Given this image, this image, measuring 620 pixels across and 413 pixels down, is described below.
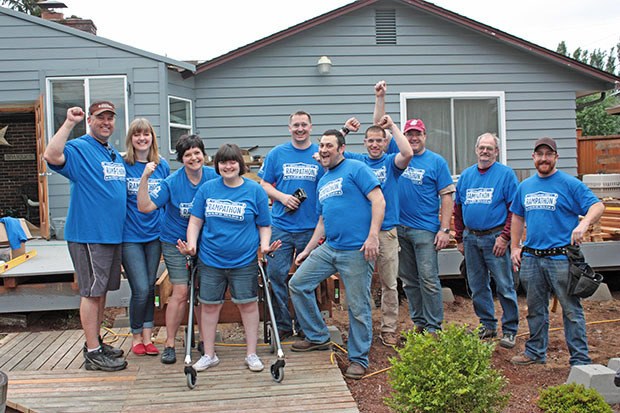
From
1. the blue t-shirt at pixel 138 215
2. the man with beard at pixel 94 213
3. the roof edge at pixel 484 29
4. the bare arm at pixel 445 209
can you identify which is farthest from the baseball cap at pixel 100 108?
the roof edge at pixel 484 29

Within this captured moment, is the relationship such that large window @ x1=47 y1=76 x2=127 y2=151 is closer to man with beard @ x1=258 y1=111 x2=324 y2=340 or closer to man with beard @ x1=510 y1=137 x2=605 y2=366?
man with beard @ x1=258 y1=111 x2=324 y2=340

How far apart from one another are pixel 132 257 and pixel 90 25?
6868mm

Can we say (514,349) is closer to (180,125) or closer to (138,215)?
(138,215)

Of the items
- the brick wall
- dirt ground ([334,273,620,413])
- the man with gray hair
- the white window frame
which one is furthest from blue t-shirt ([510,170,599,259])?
the brick wall

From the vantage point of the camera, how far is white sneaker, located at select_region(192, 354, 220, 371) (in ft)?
13.2

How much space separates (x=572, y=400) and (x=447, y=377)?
36.0 inches

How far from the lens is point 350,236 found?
411 centimetres

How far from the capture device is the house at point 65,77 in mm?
8469

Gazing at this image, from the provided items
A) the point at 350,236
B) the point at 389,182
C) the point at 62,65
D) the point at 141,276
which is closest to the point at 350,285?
the point at 350,236

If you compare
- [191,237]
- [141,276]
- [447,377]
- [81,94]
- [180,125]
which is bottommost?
[447,377]

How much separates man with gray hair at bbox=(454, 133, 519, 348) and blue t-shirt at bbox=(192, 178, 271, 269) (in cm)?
198

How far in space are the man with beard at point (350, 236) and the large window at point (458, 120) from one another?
5.72 meters

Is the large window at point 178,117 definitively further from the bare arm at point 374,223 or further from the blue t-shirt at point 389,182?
the bare arm at point 374,223

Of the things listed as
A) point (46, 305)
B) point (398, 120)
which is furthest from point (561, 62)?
point (46, 305)
